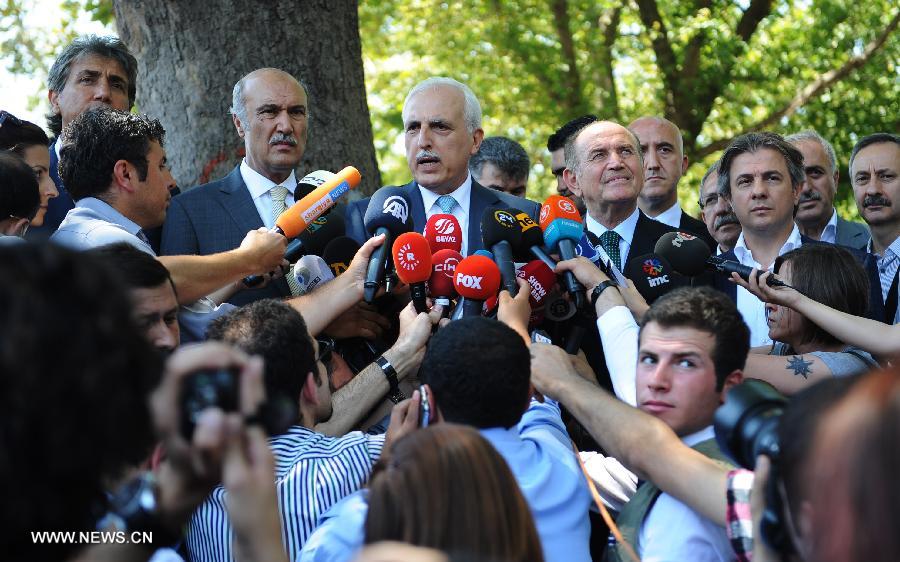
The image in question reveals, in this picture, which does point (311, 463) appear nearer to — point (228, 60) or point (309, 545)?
point (309, 545)

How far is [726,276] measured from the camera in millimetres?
Answer: 5258

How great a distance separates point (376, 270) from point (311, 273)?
21.2 inches

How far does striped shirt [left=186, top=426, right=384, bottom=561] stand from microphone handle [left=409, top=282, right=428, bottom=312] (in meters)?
0.90

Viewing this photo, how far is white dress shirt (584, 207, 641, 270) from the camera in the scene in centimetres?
562

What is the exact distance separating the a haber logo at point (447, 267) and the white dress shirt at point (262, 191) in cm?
153

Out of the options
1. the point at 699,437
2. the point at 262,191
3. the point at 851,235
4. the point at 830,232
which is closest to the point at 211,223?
the point at 262,191

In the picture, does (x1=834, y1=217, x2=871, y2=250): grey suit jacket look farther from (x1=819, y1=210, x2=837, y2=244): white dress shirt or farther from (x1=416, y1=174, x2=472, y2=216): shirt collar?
(x1=416, y1=174, x2=472, y2=216): shirt collar

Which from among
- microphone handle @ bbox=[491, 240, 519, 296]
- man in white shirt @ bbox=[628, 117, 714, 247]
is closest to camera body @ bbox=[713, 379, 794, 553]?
microphone handle @ bbox=[491, 240, 519, 296]

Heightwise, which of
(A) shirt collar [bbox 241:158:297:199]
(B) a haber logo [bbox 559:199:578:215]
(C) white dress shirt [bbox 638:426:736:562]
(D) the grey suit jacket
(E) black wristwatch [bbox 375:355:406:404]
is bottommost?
(C) white dress shirt [bbox 638:426:736:562]

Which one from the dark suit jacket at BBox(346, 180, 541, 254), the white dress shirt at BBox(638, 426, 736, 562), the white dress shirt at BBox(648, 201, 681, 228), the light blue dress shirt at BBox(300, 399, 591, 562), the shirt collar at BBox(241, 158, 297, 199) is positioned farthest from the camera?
the white dress shirt at BBox(648, 201, 681, 228)

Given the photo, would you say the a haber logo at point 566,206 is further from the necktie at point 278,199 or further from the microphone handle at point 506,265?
the necktie at point 278,199

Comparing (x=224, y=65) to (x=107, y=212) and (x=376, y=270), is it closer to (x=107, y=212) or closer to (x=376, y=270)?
(x=107, y=212)

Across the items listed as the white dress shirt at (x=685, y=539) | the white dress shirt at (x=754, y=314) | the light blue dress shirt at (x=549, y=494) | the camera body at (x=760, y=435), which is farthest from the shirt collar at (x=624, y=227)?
the camera body at (x=760, y=435)

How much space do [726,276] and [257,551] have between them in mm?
3689
